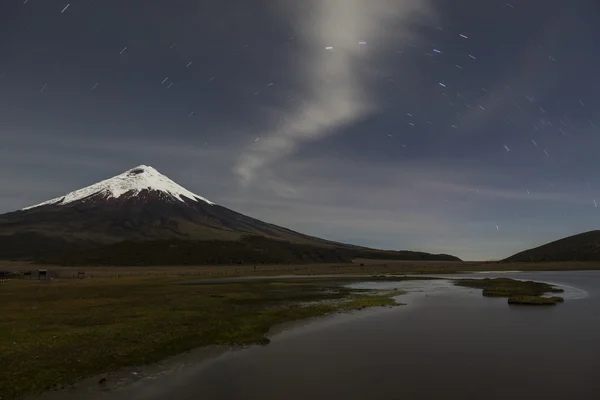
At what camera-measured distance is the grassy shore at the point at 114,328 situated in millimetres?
22677

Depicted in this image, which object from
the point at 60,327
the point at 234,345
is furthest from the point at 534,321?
the point at 60,327

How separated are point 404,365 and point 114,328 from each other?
74.3 feet

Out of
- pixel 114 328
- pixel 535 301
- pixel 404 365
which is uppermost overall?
pixel 535 301

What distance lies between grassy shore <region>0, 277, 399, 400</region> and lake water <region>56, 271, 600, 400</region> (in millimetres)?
3660

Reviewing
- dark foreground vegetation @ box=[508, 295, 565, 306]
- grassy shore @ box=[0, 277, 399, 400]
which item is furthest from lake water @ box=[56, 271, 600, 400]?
dark foreground vegetation @ box=[508, 295, 565, 306]

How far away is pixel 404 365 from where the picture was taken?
2467 cm

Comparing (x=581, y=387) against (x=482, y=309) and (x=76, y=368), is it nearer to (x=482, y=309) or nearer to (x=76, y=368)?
(x=76, y=368)

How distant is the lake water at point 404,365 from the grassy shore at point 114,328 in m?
3.66

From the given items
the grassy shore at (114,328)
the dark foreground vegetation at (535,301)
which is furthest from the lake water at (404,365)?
the dark foreground vegetation at (535,301)

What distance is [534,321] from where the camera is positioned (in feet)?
133

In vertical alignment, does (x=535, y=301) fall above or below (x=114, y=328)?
above

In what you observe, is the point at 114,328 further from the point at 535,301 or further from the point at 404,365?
the point at 535,301

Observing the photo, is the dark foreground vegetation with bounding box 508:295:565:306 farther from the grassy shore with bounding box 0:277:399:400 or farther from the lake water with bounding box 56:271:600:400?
the grassy shore with bounding box 0:277:399:400

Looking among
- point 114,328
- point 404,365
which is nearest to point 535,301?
point 404,365
